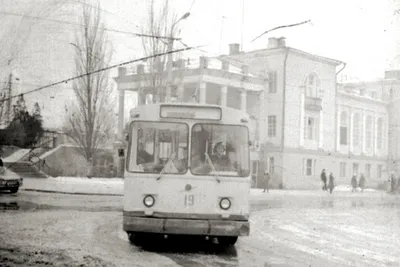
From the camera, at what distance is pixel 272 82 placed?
142 feet

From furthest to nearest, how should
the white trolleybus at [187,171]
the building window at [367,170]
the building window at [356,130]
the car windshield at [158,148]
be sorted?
the building window at [367,170] → the building window at [356,130] → the car windshield at [158,148] → the white trolleybus at [187,171]

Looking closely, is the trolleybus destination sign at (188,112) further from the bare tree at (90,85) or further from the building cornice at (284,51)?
the building cornice at (284,51)

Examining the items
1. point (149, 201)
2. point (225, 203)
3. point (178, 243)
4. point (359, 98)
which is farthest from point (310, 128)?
point (149, 201)

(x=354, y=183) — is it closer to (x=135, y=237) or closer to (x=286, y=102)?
(x=286, y=102)

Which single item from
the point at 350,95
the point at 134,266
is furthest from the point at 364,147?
the point at 134,266

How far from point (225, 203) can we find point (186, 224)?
2.75 ft

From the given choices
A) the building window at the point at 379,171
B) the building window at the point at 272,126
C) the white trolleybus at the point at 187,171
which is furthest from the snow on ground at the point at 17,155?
the building window at the point at 379,171

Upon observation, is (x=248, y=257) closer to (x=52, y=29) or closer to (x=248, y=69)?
(x=52, y=29)

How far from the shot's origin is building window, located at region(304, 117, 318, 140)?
4442 centimetres

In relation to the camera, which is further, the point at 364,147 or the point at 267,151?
the point at 364,147

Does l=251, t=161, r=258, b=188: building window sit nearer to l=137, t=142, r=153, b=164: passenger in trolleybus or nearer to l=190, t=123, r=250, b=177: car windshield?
l=190, t=123, r=250, b=177: car windshield

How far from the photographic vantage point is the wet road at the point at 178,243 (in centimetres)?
955

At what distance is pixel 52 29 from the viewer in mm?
13922

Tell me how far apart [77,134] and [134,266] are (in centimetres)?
3001
